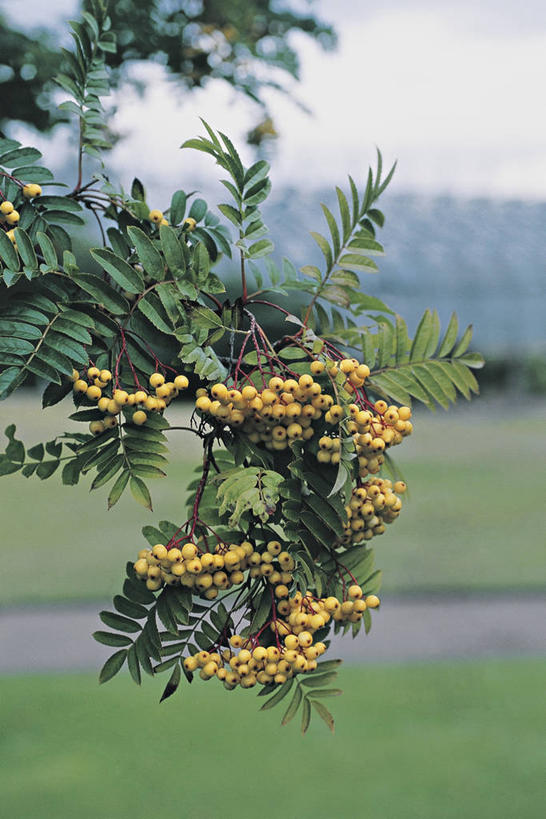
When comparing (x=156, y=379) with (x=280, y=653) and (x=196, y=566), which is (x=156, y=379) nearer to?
(x=196, y=566)

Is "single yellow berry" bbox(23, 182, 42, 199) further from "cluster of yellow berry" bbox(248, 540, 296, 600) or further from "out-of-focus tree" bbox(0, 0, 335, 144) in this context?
"out-of-focus tree" bbox(0, 0, 335, 144)

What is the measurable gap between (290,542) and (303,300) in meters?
10.8

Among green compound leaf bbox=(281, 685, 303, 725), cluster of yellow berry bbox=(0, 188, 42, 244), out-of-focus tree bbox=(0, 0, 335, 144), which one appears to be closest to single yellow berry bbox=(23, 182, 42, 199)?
cluster of yellow berry bbox=(0, 188, 42, 244)

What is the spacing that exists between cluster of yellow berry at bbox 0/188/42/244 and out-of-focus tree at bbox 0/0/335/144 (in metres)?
1.95

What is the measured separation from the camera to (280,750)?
3.89m

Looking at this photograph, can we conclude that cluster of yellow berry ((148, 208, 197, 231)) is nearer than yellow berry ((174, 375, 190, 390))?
No

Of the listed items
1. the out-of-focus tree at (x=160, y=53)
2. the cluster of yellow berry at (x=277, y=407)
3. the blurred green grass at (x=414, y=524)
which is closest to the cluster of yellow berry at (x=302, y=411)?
the cluster of yellow berry at (x=277, y=407)

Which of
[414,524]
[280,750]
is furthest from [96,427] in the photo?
[414,524]

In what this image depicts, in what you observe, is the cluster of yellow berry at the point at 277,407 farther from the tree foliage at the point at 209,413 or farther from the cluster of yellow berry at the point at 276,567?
the cluster of yellow berry at the point at 276,567

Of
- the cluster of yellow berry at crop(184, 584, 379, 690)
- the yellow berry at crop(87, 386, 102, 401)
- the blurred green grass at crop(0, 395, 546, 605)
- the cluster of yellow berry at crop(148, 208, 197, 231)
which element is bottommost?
the cluster of yellow berry at crop(184, 584, 379, 690)

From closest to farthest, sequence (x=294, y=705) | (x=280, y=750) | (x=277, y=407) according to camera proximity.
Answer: (x=277, y=407) → (x=294, y=705) → (x=280, y=750)

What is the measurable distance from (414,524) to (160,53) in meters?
6.68

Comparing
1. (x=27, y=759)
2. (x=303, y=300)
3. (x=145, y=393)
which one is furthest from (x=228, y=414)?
(x=303, y=300)

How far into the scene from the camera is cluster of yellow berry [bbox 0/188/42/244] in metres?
0.99
